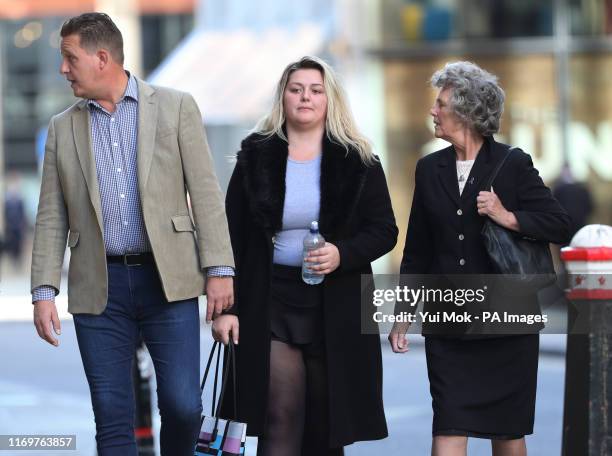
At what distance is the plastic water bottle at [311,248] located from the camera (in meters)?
5.37

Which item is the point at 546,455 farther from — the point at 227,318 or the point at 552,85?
the point at 552,85

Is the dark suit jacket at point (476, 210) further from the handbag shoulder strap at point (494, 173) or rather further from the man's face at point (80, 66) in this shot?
the man's face at point (80, 66)

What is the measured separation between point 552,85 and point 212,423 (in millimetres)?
16030

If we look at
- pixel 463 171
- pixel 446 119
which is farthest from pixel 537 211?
pixel 446 119

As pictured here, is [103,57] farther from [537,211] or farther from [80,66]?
[537,211]

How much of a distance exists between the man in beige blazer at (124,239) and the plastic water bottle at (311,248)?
0.29 metres

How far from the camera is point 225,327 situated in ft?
17.9

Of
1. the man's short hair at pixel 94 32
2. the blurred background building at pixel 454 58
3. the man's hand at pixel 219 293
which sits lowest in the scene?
the man's hand at pixel 219 293

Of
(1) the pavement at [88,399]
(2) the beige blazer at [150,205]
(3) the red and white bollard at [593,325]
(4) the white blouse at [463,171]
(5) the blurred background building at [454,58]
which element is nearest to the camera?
(2) the beige blazer at [150,205]

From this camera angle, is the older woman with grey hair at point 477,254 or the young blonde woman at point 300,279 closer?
the older woman with grey hair at point 477,254

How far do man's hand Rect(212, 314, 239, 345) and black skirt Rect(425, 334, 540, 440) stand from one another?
0.75 meters

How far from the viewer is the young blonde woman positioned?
5488 millimetres

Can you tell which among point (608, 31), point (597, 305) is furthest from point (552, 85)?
point (597, 305)

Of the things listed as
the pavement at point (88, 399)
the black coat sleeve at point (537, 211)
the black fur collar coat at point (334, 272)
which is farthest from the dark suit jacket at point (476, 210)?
the pavement at point (88, 399)
